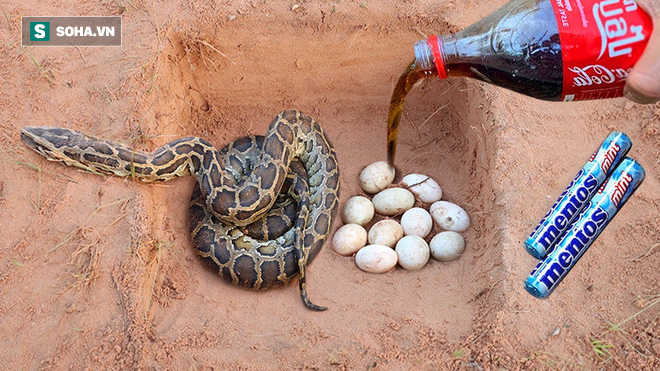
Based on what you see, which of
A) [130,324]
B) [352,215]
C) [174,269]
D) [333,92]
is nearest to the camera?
[130,324]

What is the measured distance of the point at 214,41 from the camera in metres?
5.25

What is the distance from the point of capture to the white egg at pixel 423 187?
16.2ft

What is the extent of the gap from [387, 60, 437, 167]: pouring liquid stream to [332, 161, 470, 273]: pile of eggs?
0.98 feet

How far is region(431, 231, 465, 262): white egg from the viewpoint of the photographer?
14.7ft

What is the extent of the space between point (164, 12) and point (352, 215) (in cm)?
267

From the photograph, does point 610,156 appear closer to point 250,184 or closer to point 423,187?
point 423,187

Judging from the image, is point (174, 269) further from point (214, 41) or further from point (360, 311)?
point (214, 41)

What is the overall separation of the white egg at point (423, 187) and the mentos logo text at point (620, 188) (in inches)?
72.3

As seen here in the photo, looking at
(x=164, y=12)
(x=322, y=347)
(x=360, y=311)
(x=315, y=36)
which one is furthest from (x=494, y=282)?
(x=164, y=12)

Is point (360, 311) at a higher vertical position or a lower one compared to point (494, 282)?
lower

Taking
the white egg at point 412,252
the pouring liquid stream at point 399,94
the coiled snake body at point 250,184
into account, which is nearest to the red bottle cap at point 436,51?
the pouring liquid stream at point 399,94

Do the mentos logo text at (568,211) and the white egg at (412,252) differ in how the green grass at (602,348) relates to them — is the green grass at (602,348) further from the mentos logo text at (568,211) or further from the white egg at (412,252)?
the white egg at (412,252)

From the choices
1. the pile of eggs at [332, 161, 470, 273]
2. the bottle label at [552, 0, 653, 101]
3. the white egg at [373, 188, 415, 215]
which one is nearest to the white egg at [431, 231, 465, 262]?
the pile of eggs at [332, 161, 470, 273]

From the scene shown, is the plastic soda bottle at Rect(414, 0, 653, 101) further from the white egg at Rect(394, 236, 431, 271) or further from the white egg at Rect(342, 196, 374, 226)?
the white egg at Rect(342, 196, 374, 226)
